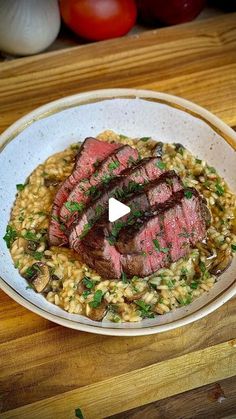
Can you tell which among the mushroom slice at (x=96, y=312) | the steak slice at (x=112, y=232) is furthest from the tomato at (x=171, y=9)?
the mushroom slice at (x=96, y=312)

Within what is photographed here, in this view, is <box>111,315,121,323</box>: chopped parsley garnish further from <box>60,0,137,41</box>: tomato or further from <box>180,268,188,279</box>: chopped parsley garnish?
<box>60,0,137,41</box>: tomato

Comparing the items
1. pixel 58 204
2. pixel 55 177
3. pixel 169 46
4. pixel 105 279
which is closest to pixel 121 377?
pixel 105 279

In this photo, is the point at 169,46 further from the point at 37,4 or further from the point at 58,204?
the point at 58,204

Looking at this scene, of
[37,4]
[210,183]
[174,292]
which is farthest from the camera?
[37,4]

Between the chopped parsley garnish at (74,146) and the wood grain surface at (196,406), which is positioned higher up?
the chopped parsley garnish at (74,146)

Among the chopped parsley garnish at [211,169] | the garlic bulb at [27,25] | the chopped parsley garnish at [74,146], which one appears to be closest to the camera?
the chopped parsley garnish at [211,169]

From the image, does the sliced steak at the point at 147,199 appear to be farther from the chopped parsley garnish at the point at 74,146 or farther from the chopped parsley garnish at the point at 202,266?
the chopped parsley garnish at the point at 74,146
